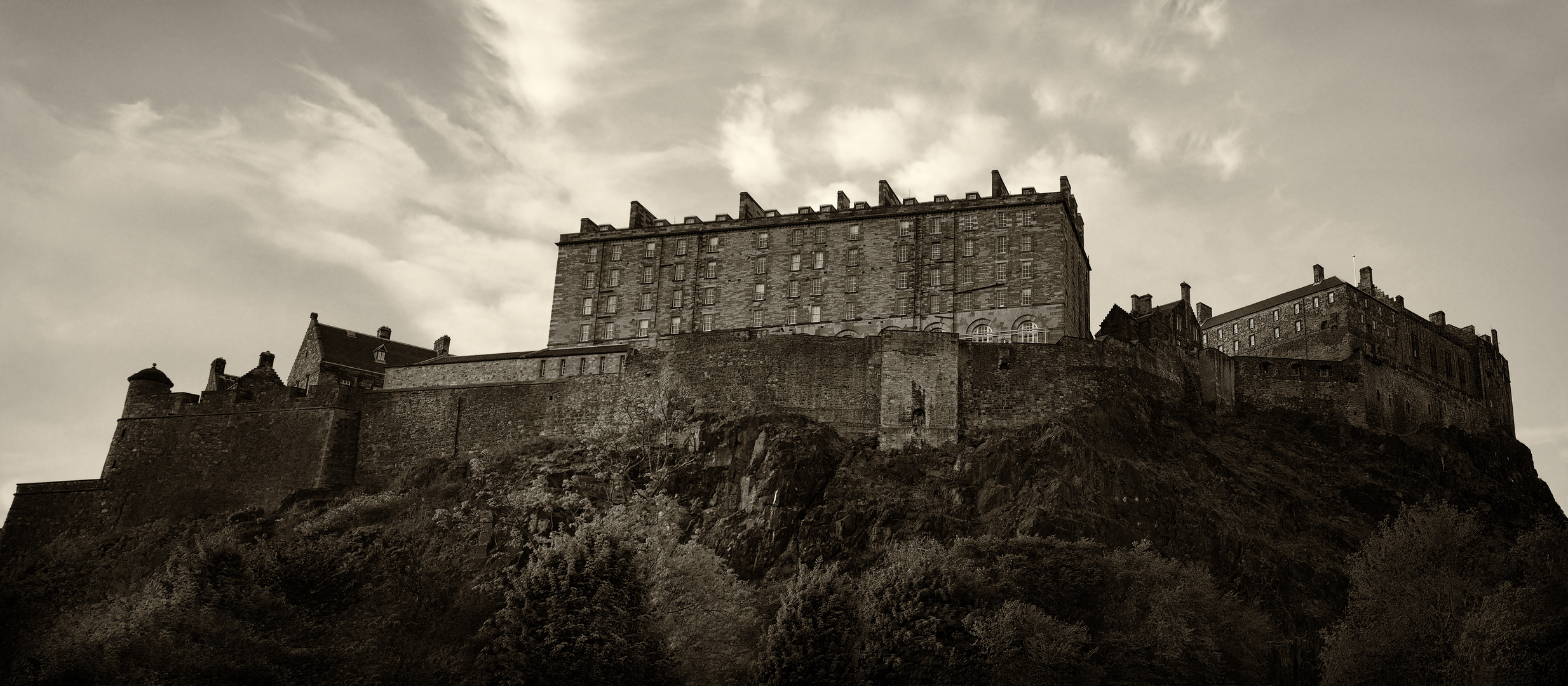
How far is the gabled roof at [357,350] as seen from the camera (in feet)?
233

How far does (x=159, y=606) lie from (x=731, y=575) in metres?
17.3

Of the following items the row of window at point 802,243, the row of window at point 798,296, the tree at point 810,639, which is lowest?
the tree at point 810,639

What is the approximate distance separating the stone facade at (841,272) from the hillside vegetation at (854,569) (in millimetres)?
10327

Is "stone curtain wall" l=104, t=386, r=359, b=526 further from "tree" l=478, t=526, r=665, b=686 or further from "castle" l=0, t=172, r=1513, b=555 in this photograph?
"tree" l=478, t=526, r=665, b=686

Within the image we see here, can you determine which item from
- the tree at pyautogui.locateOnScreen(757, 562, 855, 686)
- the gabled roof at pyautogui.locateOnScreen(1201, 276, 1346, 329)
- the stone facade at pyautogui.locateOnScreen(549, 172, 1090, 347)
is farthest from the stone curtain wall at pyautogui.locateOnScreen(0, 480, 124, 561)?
the gabled roof at pyautogui.locateOnScreen(1201, 276, 1346, 329)

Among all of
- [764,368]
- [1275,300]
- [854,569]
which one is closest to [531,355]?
[764,368]

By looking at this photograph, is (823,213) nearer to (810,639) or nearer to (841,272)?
(841,272)

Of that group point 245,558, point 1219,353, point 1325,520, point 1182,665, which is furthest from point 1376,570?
point 245,558

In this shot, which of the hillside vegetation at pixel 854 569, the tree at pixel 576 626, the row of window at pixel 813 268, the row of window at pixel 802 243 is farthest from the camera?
the row of window at pixel 802 243

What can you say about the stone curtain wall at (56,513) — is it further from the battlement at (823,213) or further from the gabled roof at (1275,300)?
the gabled roof at (1275,300)

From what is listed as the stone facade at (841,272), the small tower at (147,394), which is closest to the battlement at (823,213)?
the stone facade at (841,272)

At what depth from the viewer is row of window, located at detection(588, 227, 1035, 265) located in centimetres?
6519

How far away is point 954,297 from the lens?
213ft

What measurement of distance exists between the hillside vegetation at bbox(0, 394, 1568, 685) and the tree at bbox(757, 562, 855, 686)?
10cm
